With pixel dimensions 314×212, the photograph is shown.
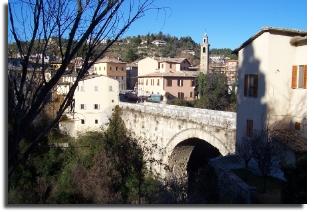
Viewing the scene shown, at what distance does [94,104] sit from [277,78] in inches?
489

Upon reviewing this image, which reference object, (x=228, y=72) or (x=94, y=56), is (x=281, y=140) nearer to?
(x=94, y=56)

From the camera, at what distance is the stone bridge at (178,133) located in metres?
10.7

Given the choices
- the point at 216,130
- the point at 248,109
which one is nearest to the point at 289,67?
the point at 248,109

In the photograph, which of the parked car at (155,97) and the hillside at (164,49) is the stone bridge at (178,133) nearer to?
the parked car at (155,97)

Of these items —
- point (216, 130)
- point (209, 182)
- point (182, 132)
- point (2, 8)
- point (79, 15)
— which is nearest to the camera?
point (79, 15)

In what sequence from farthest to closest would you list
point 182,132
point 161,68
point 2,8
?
1. point 161,68
2. point 182,132
3. point 2,8

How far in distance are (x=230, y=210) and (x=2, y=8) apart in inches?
101

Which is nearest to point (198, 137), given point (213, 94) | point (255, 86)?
point (255, 86)

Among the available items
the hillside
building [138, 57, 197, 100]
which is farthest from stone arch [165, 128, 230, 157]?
the hillside

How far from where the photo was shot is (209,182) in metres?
7.29

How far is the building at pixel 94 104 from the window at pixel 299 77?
39.9 ft

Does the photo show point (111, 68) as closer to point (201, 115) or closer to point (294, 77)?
point (201, 115)

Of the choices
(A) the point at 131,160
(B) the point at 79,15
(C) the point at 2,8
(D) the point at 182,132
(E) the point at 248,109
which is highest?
(C) the point at 2,8

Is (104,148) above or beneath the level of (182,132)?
beneath
